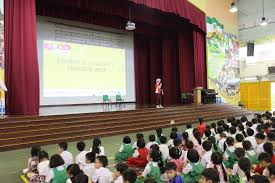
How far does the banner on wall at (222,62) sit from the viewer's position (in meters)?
14.3

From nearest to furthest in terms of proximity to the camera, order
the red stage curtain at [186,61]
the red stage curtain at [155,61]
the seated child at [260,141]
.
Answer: the seated child at [260,141], the red stage curtain at [186,61], the red stage curtain at [155,61]

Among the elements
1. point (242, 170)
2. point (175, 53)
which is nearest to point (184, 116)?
point (175, 53)

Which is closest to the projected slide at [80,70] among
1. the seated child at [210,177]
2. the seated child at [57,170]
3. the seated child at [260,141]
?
the seated child at [57,170]

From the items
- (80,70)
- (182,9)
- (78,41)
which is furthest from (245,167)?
(182,9)

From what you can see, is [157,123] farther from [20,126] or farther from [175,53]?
[175,53]

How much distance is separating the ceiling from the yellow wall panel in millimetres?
2893

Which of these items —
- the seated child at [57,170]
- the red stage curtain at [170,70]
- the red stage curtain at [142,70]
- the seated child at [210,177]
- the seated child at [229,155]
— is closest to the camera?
the seated child at [210,177]

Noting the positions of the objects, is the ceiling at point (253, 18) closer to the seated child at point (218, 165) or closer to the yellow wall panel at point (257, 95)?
the yellow wall panel at point (257, 95)

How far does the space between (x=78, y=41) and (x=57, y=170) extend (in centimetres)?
871

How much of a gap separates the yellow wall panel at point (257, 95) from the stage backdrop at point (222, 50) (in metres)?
2.25

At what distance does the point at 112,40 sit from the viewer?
12438 mm

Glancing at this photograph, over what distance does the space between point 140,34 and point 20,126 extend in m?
9.45

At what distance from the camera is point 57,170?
9.62 feet

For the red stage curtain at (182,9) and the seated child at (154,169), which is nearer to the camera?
the seated child at (154,169)
